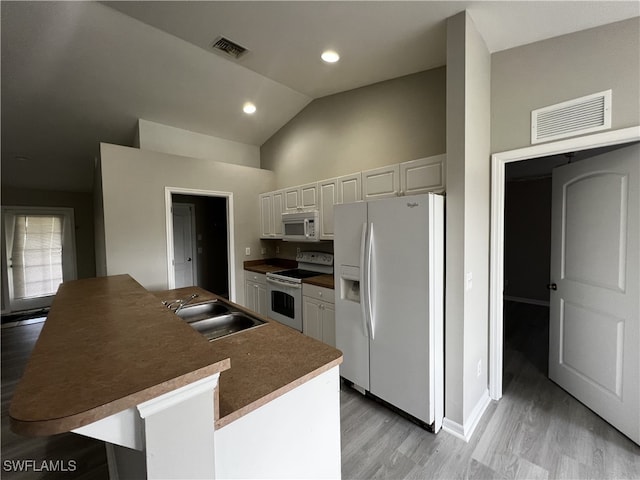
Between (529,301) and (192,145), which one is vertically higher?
(192,145)

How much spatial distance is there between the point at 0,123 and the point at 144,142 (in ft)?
5.09

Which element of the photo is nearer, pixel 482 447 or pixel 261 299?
pixel 482 447

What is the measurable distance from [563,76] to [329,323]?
2780mm

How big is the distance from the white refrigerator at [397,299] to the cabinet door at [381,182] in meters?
0.59

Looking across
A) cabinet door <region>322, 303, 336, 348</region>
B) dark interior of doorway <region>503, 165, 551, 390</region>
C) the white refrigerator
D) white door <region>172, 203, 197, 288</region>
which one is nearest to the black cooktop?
cabinet door <region>322, 303, 336, 348</region>

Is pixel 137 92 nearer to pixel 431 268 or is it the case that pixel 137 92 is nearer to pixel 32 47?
pixel 32 47

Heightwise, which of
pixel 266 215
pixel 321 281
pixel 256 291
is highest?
pixel 266 215

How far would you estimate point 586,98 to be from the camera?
1.87 m

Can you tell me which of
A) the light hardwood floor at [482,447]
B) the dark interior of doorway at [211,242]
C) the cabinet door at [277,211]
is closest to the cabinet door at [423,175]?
the light hardwood floor at [482,447]

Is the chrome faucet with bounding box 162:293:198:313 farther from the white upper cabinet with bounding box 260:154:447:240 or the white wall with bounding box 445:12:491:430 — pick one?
the white wall with bounding box 445:12:491:430

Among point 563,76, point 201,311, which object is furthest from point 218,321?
point 563,76

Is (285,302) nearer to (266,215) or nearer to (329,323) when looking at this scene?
(329,323)

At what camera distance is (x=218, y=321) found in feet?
6.35

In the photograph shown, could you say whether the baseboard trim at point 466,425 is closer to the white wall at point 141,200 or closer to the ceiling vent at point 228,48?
the white wall at point 141,200
